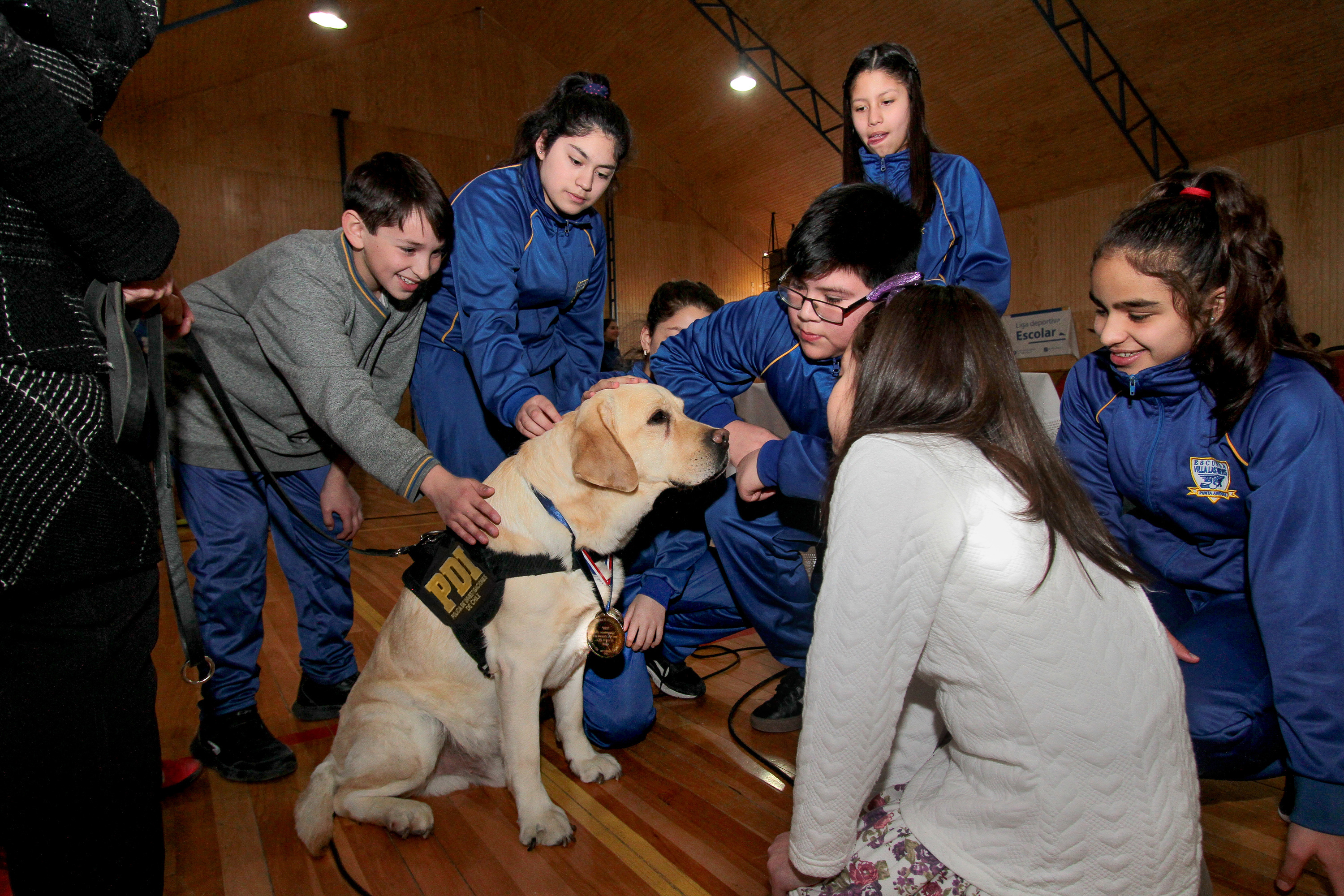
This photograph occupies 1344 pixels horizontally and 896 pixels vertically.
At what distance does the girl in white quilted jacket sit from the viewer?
1066mm

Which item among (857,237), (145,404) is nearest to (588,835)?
(145,404)

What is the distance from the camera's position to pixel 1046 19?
980cm

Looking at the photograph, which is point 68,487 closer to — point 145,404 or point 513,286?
point 145,404

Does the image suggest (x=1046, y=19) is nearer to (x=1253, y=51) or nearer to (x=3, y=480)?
(x=1253, y=51)

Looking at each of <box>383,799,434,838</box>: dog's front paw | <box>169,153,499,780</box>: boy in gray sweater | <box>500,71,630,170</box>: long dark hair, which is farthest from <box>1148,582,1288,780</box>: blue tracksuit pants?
<box>500,71,630,170</box>: long dark hair

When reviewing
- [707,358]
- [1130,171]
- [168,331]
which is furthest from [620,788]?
[1130,171]

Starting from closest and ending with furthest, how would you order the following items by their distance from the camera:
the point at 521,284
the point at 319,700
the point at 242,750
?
the point at 242,750 → the point at 521,284 → the point at 319,700

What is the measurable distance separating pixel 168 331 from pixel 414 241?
1050mm

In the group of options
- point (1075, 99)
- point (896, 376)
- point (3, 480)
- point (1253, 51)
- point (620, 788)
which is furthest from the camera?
point (1075, 99)

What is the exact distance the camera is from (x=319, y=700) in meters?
2.96

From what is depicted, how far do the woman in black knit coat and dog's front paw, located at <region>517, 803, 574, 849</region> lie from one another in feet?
3.33

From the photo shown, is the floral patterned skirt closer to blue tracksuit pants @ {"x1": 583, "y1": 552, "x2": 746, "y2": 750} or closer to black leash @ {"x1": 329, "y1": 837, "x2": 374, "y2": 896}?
black leash @ {"x1": 329, "y1": 837, "x2": 374, "y2": 896}

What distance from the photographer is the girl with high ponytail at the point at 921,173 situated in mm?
2709

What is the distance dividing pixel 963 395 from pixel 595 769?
1.79 metres
